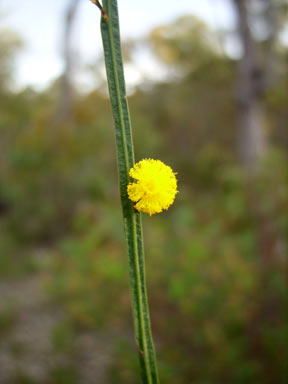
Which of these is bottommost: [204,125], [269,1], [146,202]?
[146,202]

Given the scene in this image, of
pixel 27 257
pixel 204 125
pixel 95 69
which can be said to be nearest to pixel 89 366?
pixel 27 257

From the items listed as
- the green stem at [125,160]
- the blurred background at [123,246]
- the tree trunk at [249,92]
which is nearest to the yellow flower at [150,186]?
the green stem at [125,160]

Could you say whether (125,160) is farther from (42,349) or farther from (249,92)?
(249,92)

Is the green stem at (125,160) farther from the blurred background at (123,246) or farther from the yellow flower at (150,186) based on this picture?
the blurred background at (123,246)

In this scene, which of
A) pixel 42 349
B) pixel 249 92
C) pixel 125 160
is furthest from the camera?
pixel 249 92

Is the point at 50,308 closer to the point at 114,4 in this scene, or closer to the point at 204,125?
the point at 114,4

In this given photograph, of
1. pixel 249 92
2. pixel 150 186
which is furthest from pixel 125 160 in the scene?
pixel 249 92


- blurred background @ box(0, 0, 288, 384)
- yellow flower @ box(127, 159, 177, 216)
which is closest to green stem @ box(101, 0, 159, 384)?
yellow flower @ box(127, 159, 177, 216)
